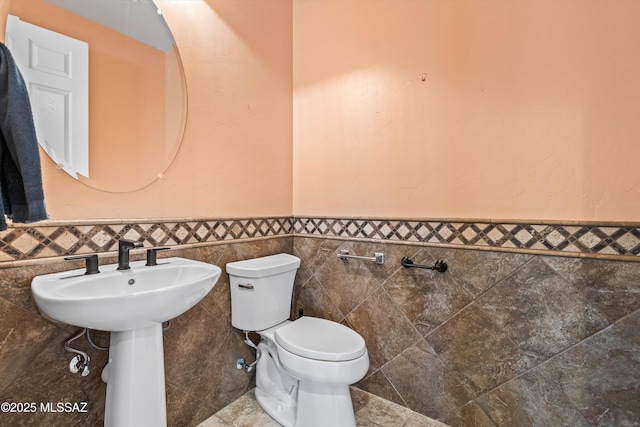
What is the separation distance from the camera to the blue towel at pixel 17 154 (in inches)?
30.3

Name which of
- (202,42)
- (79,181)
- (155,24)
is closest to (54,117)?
(79,181)

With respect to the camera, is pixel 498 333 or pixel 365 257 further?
pixel 365 257

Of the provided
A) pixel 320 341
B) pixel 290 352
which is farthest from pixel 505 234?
pixel 290 352

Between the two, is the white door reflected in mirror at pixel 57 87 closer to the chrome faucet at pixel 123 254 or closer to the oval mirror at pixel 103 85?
the oval mirror at pixel 103 85

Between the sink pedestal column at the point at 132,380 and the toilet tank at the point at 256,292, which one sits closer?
the sink pedestal column at the point at 132,380

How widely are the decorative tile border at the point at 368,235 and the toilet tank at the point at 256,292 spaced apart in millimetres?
209

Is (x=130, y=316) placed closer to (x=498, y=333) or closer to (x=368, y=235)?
(x=368, y=235)

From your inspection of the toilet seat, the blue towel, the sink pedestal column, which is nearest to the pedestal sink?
the sink pedestal column

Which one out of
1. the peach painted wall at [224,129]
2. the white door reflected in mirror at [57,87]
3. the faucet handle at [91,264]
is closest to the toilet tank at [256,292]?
the peach painted wall at [224,129]

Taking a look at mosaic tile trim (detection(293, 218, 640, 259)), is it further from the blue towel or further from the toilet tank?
the blue towel

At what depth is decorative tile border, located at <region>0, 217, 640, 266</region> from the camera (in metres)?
1.00

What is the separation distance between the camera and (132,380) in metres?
0.97

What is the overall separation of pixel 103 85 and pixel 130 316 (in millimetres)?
950

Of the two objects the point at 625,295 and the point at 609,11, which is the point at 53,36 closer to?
the point at 609,11
